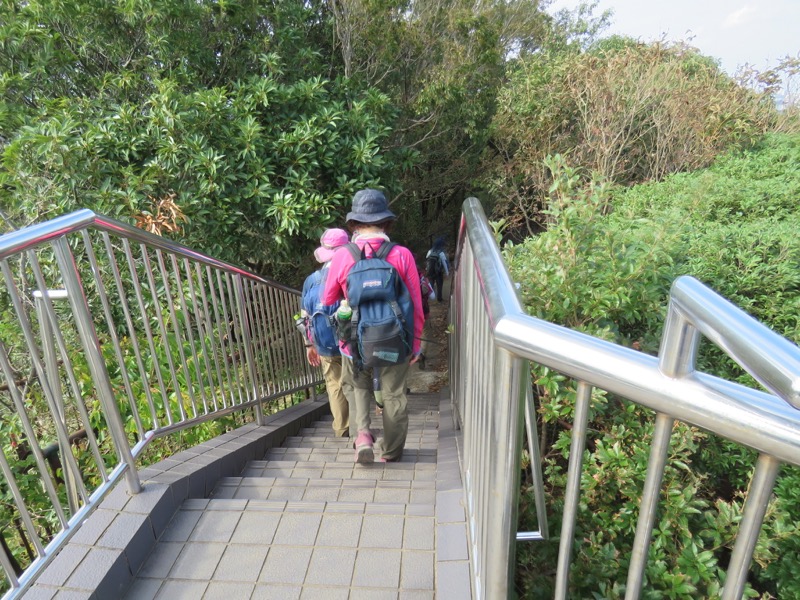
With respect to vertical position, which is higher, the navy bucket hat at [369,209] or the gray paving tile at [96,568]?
the navy bucket hat at [369,209]

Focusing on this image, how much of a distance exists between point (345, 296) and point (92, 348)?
1335 millimetres

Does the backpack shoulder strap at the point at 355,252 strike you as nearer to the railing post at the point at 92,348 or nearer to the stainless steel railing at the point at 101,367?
the stainless steel railing at the point at 101,367

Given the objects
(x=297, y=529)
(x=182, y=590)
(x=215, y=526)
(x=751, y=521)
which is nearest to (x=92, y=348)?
(x=215, y=526)

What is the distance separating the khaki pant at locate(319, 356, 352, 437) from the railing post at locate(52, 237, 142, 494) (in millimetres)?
1708

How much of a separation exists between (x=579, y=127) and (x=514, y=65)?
2.79 m

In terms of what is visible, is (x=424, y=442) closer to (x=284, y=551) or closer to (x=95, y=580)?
(x=284, y=551)

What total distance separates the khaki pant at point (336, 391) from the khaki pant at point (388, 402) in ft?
1.42

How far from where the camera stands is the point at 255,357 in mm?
3941


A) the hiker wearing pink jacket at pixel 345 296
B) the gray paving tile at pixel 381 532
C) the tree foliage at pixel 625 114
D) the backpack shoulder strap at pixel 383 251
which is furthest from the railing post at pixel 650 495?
the tree foliage at pixel 625 114

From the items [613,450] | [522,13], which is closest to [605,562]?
[613,450]

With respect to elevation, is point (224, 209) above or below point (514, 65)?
below

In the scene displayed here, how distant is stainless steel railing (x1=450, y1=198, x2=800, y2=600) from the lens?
67 cm

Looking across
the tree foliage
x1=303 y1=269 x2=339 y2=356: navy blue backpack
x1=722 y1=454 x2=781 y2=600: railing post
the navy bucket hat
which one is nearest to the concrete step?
x1=303 y1=269 x2=339 y2=356: navy blue backpack

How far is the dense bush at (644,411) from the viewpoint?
5.89 feet
